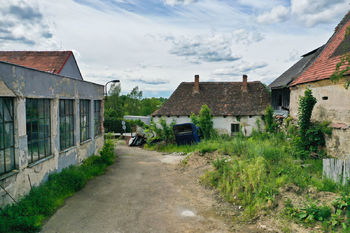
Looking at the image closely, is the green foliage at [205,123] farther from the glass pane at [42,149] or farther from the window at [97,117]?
the glass pane at [42,149]

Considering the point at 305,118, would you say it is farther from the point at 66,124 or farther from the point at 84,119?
the point at 66,124

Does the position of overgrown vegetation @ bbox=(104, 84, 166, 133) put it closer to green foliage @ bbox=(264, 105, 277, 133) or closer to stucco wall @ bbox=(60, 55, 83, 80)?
stucco wall @ bbox=(60, 55, 83, 80)

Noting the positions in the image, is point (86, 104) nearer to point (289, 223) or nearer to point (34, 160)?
point (34, 160)

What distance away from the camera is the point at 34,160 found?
7789 millimetres

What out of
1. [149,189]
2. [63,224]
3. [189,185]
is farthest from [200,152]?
[63,224]

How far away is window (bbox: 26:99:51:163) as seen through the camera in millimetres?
7594

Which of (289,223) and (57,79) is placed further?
(57,79)

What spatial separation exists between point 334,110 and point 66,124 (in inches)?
462

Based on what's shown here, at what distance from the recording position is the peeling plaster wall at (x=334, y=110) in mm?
9992

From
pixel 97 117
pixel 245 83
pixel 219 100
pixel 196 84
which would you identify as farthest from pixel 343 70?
pixel 196 84

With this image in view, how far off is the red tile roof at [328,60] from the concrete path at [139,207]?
8.08 m

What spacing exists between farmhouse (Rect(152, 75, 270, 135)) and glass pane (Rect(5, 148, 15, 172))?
1570 cm

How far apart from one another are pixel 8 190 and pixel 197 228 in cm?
489

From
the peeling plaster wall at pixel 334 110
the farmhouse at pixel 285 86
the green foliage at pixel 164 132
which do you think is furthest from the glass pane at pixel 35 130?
the farmhouse at pixel 285 86
